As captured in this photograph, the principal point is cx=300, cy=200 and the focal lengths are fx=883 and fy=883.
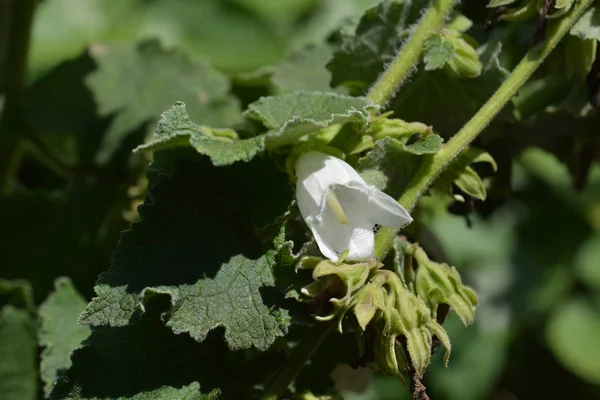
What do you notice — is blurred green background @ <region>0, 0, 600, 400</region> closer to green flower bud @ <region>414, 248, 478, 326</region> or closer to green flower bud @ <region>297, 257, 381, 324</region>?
green flower bud @ <region>414, 248, 478, 326</region>

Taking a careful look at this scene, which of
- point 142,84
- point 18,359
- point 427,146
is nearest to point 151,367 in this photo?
point 427,146

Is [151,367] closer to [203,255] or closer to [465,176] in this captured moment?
[203,255]

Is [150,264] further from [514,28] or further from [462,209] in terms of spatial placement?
[514,28]

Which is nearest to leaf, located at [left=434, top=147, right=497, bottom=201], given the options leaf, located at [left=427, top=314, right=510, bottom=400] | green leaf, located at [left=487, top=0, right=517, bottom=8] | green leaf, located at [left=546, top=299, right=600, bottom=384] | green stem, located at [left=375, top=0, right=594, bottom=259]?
green stem, located at [left=375, top=0, right=594, bottom=259]

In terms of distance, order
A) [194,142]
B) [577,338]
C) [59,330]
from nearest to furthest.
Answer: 1. [194,142]
2. [59,330]
3. [577,338]

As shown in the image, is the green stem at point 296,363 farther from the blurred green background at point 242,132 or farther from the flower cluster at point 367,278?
the blurred green background at point 242,132

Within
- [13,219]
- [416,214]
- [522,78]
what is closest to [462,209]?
[416,214]

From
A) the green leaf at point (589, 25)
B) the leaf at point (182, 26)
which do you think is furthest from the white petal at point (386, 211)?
the leaf at point (182, 26)
